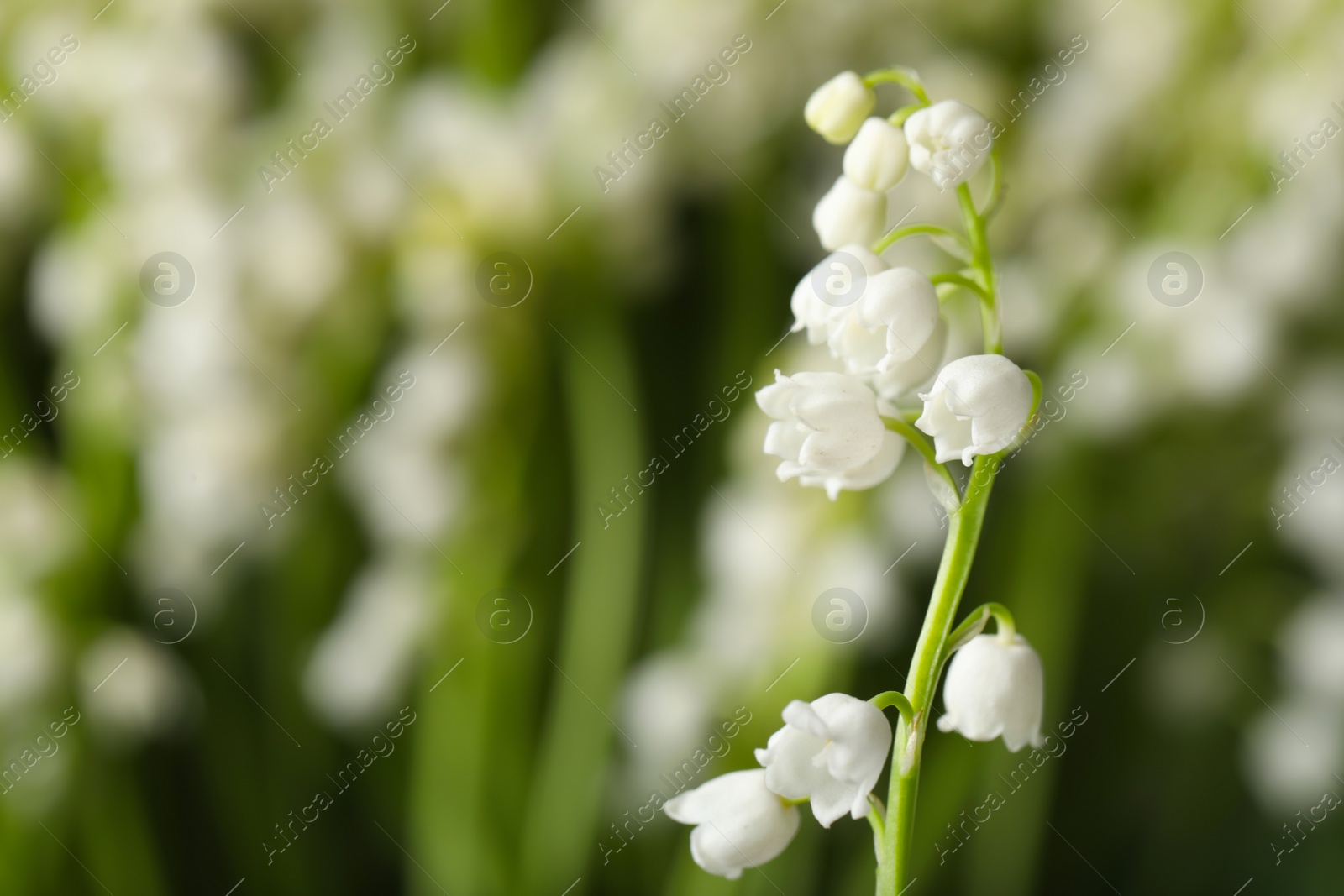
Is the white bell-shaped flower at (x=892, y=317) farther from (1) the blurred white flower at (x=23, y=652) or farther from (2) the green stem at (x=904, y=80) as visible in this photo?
(1) the blurred white flower at (x=23, y=652)

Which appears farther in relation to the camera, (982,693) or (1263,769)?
(1263,769)

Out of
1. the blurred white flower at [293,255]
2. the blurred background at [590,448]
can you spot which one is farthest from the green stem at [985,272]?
the blurred white flower at [293,255]

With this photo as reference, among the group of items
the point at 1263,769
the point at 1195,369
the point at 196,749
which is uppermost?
the point at 196,749

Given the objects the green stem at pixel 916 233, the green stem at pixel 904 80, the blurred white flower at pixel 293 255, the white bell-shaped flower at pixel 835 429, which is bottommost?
the white bell-shaped flower at pixel 835 429

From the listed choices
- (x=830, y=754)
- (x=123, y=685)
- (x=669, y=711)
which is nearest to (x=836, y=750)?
(x=830, y=754)

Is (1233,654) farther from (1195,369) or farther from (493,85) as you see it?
(493,85)

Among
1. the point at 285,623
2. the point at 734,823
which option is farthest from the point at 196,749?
the point at 734,823

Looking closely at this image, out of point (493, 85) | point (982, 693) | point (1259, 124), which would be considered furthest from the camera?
point (493, 85)

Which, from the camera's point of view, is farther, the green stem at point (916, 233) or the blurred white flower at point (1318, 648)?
the blurred white flower at point (1318, 648)
